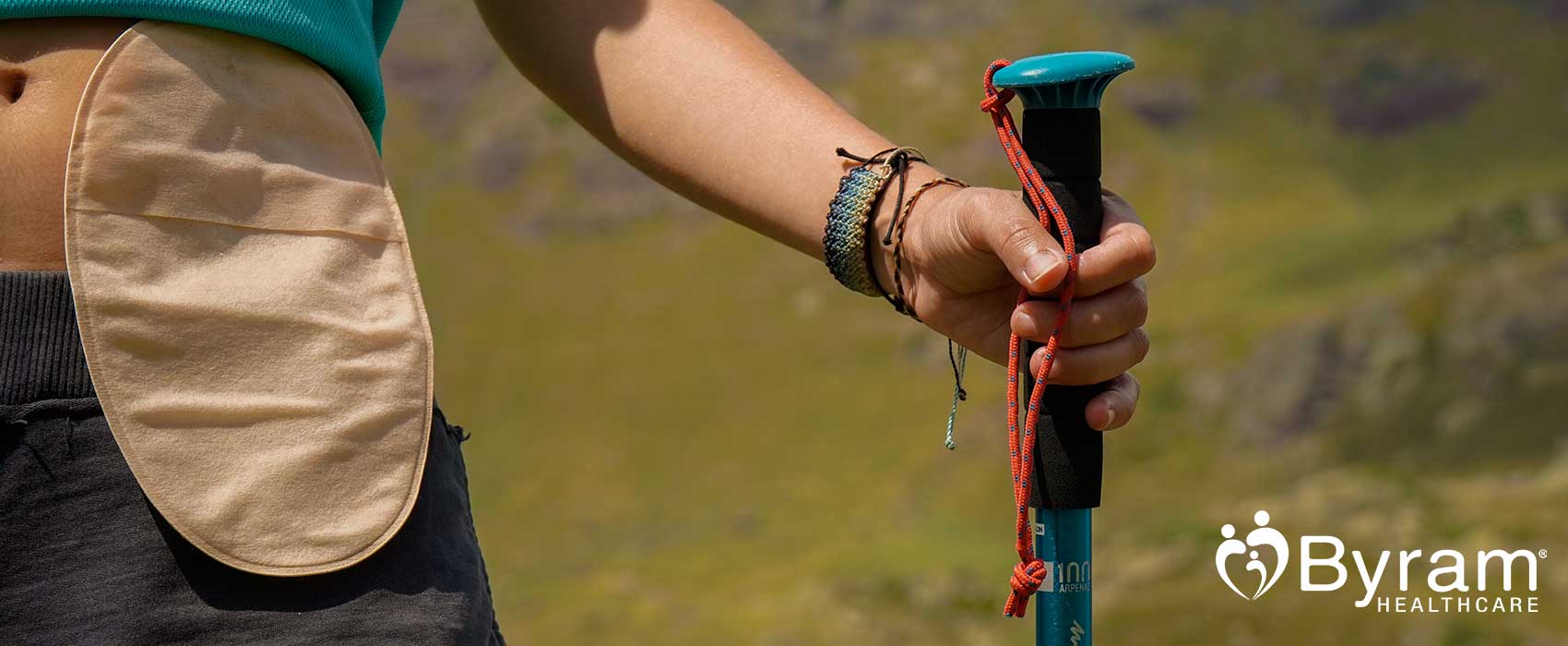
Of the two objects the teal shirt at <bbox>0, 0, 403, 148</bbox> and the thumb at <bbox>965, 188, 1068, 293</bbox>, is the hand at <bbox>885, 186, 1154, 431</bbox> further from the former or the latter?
the teal shirt at <bbox>0, 0, 403, 148</bbox>

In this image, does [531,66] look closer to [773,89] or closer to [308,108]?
[773,89]

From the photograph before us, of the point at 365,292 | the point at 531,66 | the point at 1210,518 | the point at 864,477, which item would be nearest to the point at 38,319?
the point at 365,292

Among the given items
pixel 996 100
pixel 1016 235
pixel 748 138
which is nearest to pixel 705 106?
pixel 748 138

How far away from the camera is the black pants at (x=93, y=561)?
1337 millimetres

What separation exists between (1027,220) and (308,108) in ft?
2.41

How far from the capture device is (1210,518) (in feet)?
49.3

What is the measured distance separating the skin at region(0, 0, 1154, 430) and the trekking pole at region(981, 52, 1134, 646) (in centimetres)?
3

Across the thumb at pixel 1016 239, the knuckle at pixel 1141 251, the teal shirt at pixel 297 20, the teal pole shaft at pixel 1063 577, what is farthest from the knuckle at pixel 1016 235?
the teal shirt at pixel 297 20

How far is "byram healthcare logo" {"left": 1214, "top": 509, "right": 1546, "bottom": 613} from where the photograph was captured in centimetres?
1065

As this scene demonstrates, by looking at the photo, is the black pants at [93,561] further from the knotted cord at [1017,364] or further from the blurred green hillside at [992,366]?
the blurred green hillside at [992,366]

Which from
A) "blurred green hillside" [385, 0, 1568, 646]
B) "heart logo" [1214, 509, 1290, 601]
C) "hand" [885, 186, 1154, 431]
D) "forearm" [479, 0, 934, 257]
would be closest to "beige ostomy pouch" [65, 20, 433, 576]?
"forearm" [479, 0, 934, 257]

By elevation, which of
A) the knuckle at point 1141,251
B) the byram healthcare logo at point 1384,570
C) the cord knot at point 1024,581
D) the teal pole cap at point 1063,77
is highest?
the teal pole cap at point 1063,77

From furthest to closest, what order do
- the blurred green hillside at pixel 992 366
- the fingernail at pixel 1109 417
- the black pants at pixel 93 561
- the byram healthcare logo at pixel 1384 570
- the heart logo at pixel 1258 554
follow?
the blurred green hillside at pixel 992 366 → the heart logo at pixel 1258 554 → the byram healthcare logo at pixel 1384 570 → the fingernail at pixel 1109 417 → the black pants at pixel 93 561

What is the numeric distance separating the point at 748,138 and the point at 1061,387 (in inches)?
18.6
